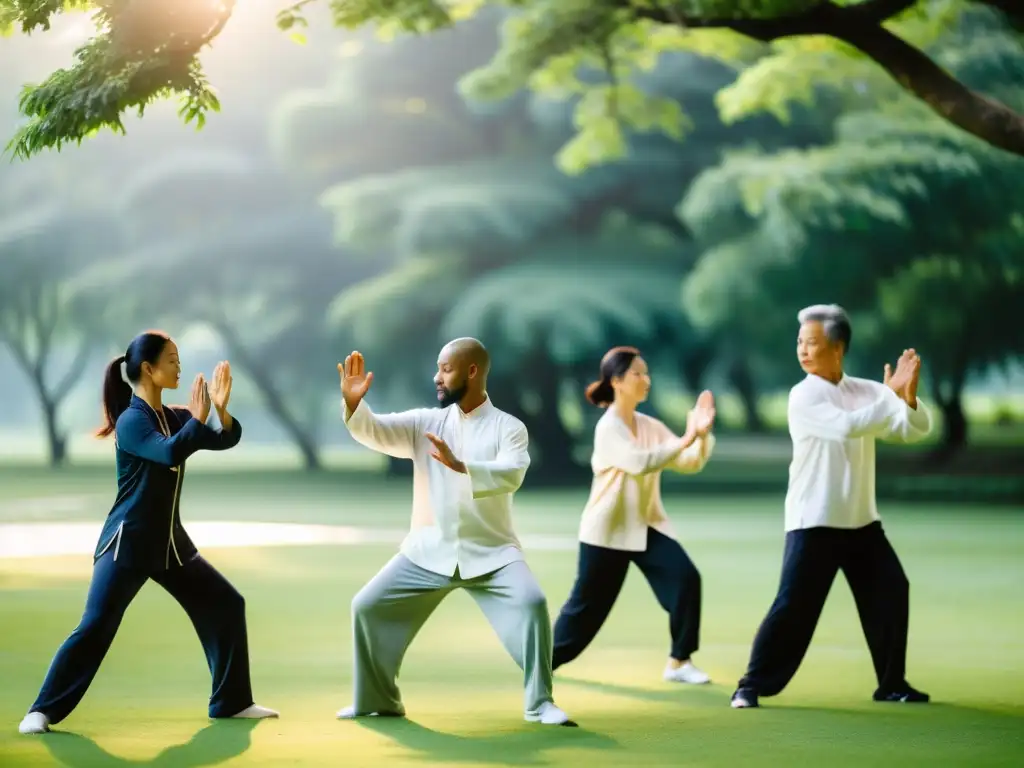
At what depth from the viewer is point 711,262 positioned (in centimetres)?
2789

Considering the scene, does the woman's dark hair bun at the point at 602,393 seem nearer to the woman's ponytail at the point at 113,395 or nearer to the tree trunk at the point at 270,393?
the woman's ponytail at the point at 113,395

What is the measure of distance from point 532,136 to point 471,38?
2473 millimetres

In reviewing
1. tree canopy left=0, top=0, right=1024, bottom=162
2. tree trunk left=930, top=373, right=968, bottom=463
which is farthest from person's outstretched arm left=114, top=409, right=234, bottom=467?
tree trunk left=930, top=373, right=968, bottom=463

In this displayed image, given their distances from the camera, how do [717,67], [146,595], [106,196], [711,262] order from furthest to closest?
[106,196]
[717,67]
[711,262]
[146,595]

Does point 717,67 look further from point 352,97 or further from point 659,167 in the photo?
point 352,97

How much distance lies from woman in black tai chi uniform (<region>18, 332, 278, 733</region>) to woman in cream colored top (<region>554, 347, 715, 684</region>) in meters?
2.09

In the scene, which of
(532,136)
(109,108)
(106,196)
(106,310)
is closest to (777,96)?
(109,108)

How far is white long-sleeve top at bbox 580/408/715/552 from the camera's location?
9.13 meters

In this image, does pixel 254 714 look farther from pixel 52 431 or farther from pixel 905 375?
pixel 52 431

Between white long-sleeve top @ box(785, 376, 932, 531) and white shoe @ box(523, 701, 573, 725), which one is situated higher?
white long-sleeve top @ box(785, 376, 932, 531)

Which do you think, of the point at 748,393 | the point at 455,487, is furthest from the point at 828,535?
the point at 748,393

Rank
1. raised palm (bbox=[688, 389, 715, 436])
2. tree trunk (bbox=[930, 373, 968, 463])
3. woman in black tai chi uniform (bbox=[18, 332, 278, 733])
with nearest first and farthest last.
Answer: woman in black tai chi uniform (bbox=[18, 332, 278, 733]), raised palm (bbox=[688, 389, 715, 436]), tree trunk (bbox=[930, 373, 968, 463])

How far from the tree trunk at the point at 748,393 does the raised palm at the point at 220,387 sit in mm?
42457

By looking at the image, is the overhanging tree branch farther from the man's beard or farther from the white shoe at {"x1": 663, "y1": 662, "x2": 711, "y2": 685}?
the man's beard
